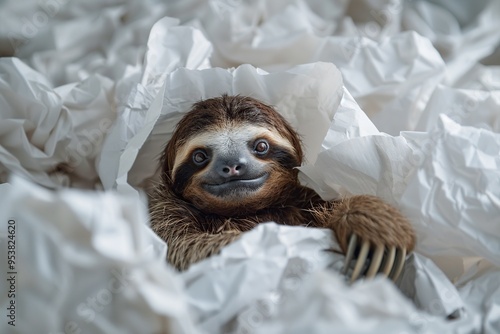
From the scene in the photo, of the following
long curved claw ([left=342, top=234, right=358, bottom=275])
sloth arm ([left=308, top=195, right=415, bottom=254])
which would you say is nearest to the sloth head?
sloth arm ([left=308, top=195, right=415, bottom=254])

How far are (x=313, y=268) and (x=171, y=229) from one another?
57cm

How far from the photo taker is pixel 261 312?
1376mm

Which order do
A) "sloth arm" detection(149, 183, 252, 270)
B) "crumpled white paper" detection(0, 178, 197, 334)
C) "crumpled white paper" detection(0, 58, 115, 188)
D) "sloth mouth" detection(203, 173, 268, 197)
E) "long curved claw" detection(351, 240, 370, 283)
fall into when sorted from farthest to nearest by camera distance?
"crumpled white paper" detection(0, 58, 115, 188)
"sloth mouth" detection(203, 173, 268, 197)
"sloth arm" detection(149, 183, 252, 270)
"long curved claw" detection(351, 240, 370, 283)
"crumpled white paper" detection(0, 178, 197, 334)

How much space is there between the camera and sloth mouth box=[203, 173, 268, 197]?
1804 mm

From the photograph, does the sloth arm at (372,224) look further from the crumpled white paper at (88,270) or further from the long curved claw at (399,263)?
the crumpled white paper at (88,270)

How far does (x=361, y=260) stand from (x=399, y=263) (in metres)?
0.11

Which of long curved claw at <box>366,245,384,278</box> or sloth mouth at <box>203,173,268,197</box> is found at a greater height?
long curved claw at <box>366,245,384,278</box>

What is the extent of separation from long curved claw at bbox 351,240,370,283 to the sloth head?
42 cm

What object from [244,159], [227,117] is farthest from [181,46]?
[244,159]

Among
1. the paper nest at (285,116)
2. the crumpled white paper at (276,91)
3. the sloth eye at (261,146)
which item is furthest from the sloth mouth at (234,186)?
the crumpled white paper at (276,91)

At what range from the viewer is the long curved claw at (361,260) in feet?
4.92

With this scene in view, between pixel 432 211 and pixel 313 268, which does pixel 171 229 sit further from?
pixel 432 211

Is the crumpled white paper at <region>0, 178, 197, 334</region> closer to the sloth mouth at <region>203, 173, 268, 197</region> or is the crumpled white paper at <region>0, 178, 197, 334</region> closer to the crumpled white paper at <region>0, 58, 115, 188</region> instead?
the sloth mouth at <region>203, 173, 268, 197</region>

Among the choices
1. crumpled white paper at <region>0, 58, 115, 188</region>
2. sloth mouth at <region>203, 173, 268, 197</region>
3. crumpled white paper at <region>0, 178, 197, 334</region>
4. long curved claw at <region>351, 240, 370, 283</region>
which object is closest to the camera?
crumpled white paper at <region>0, 178, 197, 334</region>
